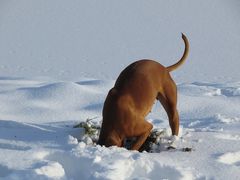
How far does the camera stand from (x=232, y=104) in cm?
580

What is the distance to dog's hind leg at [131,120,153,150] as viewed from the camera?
3377 mm

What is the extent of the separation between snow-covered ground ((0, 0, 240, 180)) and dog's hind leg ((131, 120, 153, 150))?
0.17m

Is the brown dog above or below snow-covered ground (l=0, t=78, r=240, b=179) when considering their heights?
above

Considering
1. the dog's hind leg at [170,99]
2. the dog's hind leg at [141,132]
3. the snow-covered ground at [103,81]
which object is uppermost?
the dog's hind leg at [170,99]

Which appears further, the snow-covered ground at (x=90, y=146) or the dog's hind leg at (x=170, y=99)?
the dog's hind leg at (x=170, y=99)

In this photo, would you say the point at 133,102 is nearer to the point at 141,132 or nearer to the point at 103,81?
the point at 141,132

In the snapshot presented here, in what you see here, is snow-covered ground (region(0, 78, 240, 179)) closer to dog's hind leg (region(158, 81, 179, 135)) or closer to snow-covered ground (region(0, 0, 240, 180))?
snow-covered ground (region(0, 0, 240, 180))

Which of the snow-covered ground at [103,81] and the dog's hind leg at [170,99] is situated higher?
the dog's hind leg at [170,99]

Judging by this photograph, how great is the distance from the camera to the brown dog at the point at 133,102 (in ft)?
10.9

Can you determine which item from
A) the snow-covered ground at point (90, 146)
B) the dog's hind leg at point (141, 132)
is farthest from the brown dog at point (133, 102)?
the snow-covered ground at point (90, 146)

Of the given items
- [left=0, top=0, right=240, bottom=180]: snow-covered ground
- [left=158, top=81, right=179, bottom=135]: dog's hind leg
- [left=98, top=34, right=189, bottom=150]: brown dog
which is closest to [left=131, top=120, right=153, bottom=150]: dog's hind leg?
[left=98, top=34, right=189, bottom=150]: brown dog

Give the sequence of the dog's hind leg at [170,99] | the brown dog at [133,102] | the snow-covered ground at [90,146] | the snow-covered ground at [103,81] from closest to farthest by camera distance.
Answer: the snow-covered ground at [90,146] → the snow-covered ground at [103,81] → the brown dog at [133,102] → the dog's hind leg at [170,99]

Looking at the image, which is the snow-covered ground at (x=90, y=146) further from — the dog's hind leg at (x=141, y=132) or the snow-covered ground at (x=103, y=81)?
the dog's hind leg at (x=141, y=132)

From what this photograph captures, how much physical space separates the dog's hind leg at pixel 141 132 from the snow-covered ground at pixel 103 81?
0.17 m
